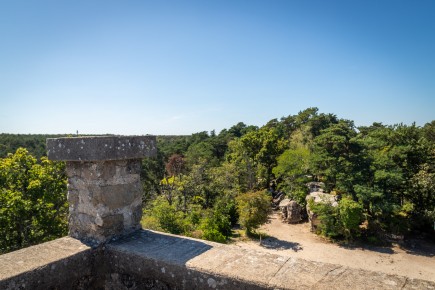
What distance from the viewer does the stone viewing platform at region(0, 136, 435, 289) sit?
5.77 feet

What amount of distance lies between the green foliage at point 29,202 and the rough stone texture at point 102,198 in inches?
444

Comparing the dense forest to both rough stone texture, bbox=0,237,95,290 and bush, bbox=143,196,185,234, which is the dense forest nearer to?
bush, bbox=143,196,185,234

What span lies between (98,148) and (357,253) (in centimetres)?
1826

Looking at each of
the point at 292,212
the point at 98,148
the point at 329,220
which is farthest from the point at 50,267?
the point at 292,212

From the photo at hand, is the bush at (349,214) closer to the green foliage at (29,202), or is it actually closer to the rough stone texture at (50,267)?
the green foliage at (29,202)

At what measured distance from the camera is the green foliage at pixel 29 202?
11.7m

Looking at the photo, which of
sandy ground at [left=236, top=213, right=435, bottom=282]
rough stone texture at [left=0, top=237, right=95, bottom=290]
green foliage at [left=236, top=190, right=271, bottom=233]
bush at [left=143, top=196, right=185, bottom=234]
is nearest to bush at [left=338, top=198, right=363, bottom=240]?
sandy ground at [left=236, top=213, right=435, bottom=282]

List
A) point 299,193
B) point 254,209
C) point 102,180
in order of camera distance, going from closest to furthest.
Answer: point 102,180
point 254,209
point 299,193

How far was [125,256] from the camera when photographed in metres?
2.30

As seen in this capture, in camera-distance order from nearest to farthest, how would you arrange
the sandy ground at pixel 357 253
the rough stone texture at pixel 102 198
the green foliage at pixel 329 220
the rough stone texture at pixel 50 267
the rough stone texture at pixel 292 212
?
1. the rough stone texture at pixel 50 267
2. the rough stone texture at pixel 102 198
3. the sandy ground at pixel 357 253
4. the green foliage at pixel 329 220
5. the rough stone texture at pixel 292 212

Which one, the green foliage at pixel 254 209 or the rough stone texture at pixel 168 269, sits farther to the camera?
the green foliage at pixel 254 209

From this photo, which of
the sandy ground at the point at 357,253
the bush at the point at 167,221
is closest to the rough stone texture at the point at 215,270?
the sandy ground at the point at 357,253

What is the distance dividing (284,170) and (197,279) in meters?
25.1

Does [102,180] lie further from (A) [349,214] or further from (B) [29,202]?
(A) [349,214]
